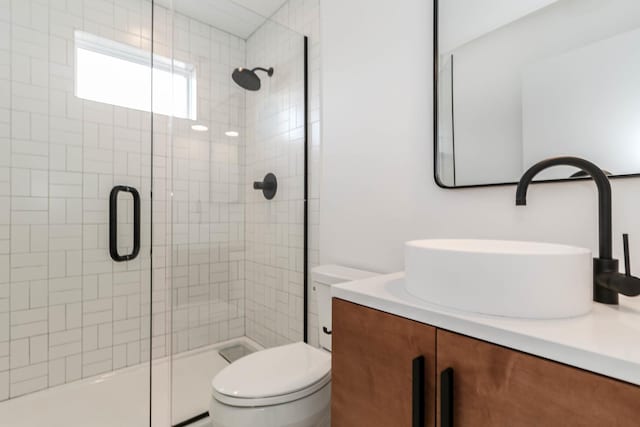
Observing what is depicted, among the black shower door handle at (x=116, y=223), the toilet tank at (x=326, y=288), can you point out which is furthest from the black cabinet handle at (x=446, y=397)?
the black shower door handle at (x=116, y=223)

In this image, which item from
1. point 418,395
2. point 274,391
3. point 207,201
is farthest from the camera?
point 207,201

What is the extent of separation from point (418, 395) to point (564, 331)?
0.26 meters

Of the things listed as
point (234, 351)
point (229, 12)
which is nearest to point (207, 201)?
point (234, 351)

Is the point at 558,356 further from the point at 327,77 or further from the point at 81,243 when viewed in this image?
the point at 81,243

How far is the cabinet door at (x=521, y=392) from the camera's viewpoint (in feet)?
1.30

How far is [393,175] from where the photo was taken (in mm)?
1252

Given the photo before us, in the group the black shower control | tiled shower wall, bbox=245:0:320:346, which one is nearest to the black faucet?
tiled shower wall, bbox=245:0:320:346

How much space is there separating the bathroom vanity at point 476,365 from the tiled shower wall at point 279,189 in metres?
1.04

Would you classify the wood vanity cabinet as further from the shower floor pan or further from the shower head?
the shower head

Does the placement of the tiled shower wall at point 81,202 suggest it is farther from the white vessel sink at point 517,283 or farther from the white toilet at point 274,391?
the white vessel sink at point 517,283

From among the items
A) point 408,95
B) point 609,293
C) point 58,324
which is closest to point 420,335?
point 609,293

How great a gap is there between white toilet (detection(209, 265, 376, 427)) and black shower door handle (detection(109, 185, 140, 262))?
45.7 inches

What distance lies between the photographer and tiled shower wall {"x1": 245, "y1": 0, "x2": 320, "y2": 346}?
177cm

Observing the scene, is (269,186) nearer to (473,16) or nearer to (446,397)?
(473,16)
